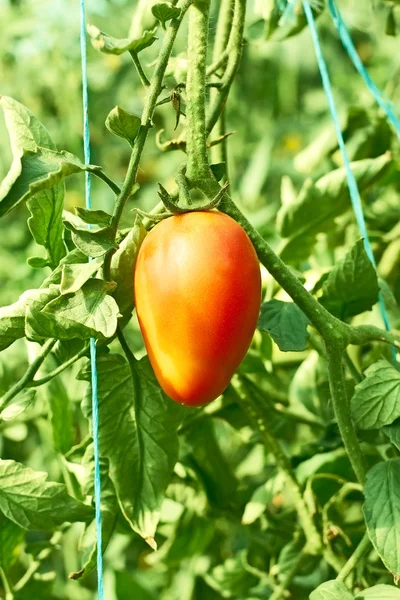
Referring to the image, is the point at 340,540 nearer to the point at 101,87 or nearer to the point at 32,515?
the point at 32,515

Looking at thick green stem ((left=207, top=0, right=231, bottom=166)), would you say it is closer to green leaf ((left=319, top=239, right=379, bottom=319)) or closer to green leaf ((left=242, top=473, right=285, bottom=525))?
green leaf ((left=319, top=239, right=379, bottom=319))

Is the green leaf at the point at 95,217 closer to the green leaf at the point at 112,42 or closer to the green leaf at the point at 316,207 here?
the green leaf at the point at 112,42

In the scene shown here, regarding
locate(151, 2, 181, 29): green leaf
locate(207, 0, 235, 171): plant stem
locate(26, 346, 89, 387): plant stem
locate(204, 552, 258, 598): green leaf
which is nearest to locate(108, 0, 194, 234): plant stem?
locate(151, 2, 181, 29): green leaf

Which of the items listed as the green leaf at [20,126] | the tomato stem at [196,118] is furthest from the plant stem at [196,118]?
the green leaf at [20,126]

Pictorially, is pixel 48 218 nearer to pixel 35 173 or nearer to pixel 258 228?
pixel 35 173

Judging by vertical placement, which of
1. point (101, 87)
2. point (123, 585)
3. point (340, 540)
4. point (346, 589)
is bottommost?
point (123, 585)

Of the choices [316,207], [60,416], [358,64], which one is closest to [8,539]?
[60,416]

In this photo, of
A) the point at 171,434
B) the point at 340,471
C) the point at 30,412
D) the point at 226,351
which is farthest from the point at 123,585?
the point at 226,351
